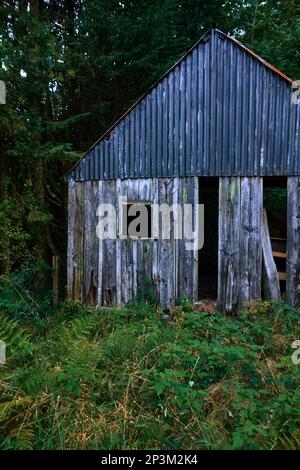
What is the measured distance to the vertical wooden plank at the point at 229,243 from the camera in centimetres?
704

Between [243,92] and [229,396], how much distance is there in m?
5.55

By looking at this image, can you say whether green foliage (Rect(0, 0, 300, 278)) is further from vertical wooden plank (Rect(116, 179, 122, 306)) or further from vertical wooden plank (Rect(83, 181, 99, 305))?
vertical wooden plank (Rect(83, 181, 99, 305))

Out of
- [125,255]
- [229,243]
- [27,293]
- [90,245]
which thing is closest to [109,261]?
[125,255]

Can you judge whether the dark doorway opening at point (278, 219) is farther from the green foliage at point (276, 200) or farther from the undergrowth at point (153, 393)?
the undergrowth at point (153, 393)

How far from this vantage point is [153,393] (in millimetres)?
4090

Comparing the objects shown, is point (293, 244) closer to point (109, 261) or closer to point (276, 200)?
point (109, 261)

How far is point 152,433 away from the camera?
3479mm

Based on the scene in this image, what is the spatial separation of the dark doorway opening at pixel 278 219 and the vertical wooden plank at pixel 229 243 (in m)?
1.10

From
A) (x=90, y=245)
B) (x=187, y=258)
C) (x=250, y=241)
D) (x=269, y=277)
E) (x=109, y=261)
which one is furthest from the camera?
(x=90, y=245)

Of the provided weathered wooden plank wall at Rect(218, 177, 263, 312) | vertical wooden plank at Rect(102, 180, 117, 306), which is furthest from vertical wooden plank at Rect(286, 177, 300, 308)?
vertical wooden plank at Rect(102, 180, 117, 306)

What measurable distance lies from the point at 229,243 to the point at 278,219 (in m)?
4.26

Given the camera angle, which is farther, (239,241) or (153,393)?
(239,241)

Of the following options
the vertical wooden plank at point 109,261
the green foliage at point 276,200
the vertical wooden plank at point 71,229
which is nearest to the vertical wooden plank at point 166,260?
the vertical wooden plank at point 109,261

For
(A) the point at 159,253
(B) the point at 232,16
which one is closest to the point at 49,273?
(A) the point at 159,253
